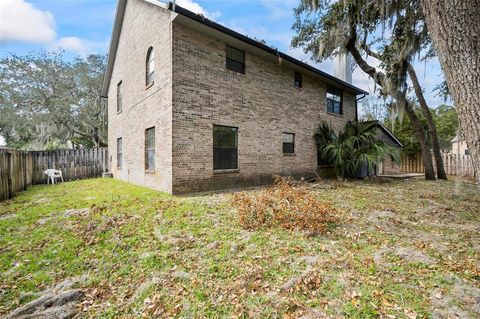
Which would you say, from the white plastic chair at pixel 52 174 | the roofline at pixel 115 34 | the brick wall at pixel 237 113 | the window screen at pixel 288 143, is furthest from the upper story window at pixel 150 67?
the white plastic chair at pixel 52 174

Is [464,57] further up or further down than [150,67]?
further down

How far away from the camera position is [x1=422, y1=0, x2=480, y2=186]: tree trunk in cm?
215

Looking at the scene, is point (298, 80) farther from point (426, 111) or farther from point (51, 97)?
point (51, 97)

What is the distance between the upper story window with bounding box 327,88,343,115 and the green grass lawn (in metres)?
9.10

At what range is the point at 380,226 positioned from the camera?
4.58m

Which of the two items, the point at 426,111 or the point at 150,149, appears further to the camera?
the point at 426,111

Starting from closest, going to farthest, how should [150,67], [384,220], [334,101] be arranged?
[384,220], [150,67], [334,101]

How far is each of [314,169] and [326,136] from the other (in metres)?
→ 1.82

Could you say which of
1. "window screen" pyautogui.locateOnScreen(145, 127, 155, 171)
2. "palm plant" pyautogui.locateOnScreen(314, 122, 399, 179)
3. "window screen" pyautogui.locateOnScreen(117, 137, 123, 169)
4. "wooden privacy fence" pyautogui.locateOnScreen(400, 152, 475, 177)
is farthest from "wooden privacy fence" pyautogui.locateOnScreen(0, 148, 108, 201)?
"wooden privacy fence" pyautogui.locateOnScreen(400, 152, 475, 177)

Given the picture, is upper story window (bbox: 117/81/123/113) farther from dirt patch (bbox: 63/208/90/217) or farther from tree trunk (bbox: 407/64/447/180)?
tree trunk (bbox: 407/64/447/180)

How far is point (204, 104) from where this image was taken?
816 centimetres

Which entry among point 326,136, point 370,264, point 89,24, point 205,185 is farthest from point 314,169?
point 89,24

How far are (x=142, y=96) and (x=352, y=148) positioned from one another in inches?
383

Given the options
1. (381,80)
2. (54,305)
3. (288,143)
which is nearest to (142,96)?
(288,143)
